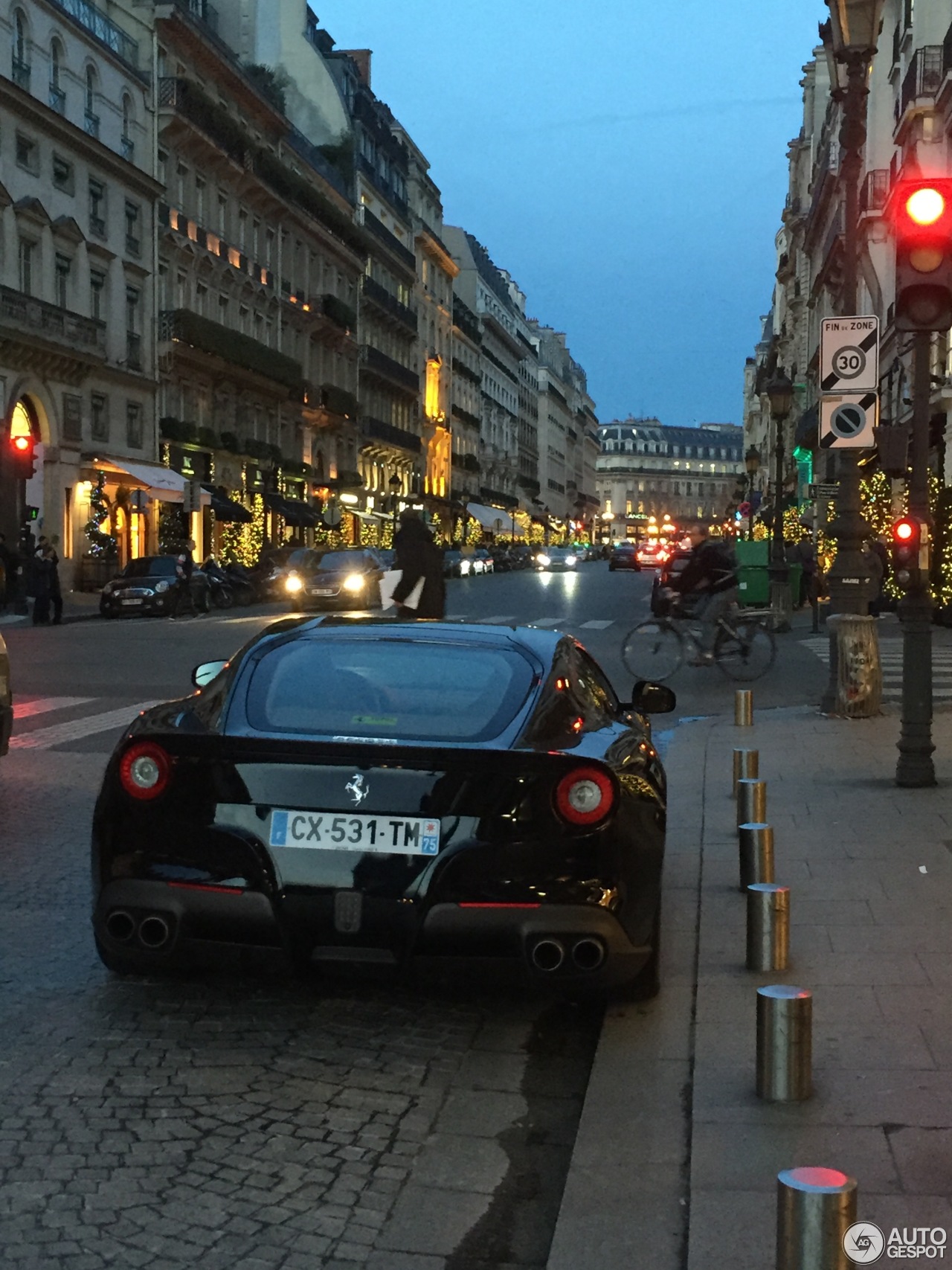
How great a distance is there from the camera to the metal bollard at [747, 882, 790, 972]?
565 cm

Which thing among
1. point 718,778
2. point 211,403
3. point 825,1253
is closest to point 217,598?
point 211,403

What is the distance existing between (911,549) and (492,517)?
11141 centimetres

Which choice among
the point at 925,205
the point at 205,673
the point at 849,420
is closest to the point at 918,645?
the point at 925,205

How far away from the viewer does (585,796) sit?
5.15m

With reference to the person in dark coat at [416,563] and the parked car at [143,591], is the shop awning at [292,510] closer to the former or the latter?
the parked car at [143,591]

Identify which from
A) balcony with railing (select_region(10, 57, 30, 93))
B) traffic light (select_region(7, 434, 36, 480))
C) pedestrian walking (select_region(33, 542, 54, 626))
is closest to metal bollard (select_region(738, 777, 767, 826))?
pedestrian walking (select_region(33, 542, 54, 626))

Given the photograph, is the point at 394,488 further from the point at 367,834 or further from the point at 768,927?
the point at 367,834

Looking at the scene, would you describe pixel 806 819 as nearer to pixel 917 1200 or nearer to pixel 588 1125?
pixel 588 1125

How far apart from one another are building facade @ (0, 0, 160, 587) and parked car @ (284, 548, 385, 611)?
645 cm

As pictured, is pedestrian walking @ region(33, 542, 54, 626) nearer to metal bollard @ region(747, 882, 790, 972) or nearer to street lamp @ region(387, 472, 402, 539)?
metal bollard @ region(747, 882, 790, 972)

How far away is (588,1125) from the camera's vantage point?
4.43 m

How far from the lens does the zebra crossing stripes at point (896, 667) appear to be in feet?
55.0

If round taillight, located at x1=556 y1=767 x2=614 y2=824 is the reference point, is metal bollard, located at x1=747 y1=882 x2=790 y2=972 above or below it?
below

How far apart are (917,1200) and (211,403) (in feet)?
183
